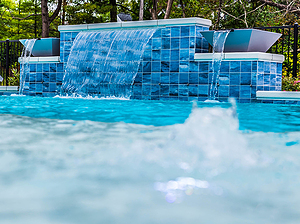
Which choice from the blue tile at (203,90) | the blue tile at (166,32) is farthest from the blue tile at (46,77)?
the blue tile at (203,90)

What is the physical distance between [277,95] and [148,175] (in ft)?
19.7

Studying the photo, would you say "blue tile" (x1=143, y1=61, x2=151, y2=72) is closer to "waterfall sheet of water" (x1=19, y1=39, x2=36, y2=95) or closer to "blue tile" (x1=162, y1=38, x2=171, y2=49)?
"blue tile" (x1=162, y1=38, x2=171, y2=49)

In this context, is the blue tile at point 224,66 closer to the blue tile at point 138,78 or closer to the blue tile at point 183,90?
the blue tile at point 183,90

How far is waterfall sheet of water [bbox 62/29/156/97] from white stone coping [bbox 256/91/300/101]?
10.1 ft

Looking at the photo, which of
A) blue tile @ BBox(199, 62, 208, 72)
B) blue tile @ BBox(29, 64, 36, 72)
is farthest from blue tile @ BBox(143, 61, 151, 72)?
blue tile @ BBox(29, 64, 36, 72)

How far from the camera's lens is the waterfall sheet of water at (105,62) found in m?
9.27

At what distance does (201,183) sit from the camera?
78.6 inches

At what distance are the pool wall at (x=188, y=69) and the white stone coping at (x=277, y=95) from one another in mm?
194

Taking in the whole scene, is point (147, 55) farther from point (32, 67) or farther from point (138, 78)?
point (32, 67)

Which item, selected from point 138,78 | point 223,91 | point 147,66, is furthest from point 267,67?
point 138,78

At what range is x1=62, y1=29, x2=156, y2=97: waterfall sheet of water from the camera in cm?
927

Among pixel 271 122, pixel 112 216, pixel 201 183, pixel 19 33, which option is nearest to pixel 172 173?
pixel 201 183

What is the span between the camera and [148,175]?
2.14 meters

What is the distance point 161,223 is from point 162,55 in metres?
7.78
